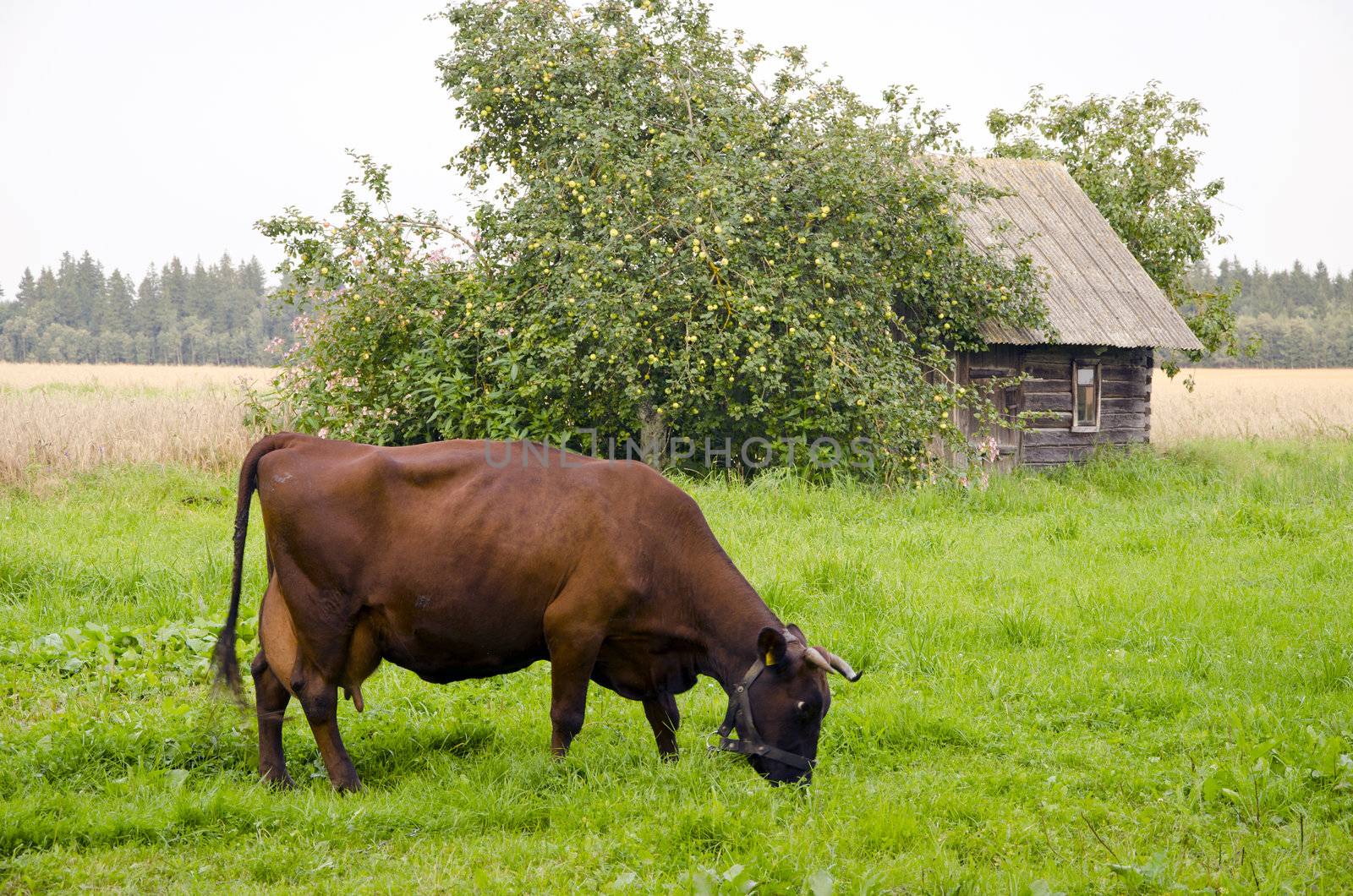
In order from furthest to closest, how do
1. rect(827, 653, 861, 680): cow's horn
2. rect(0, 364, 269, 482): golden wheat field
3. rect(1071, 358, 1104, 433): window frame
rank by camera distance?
rect(1071, 358, 1104, 433): window frame → rect(0, 364, 269, 482): golden wheat field → rect(827, 653, 861, 680): cow's horn

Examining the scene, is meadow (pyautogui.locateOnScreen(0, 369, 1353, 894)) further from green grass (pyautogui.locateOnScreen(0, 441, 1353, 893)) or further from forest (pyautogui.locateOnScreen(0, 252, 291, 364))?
forest (pyautogui.locateOnScreen(0, 252, 291, 364))

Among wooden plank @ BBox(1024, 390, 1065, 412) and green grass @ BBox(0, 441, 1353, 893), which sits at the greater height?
wooden plank @ BBox(1024, 390, 1065, 412)

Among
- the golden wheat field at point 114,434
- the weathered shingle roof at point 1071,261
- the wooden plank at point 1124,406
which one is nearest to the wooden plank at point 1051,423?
the wooden plank at point 1124,406

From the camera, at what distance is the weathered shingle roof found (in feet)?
54.6

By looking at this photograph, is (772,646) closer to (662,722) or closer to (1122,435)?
(662,722)

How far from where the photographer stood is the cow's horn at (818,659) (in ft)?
15.6

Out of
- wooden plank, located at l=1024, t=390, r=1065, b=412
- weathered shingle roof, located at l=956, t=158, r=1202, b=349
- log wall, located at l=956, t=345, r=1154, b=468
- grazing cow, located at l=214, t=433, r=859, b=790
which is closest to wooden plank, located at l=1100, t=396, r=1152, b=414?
log wall, located at l=956, t=345, r=1154, b=468

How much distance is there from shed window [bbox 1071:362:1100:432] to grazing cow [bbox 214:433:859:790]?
1423 centimetres

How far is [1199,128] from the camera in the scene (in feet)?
68.8

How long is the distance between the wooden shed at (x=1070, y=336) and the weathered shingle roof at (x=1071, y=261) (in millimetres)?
23

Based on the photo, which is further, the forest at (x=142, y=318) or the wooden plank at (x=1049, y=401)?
the forest at (x=142, y=318)

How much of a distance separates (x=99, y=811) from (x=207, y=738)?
0.98m

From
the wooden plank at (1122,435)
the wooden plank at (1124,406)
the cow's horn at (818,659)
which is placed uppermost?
the wooden plank at (1124,406)

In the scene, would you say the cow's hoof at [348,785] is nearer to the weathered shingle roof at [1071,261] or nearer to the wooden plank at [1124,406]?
the weathered shingle roof at [1071,261]
